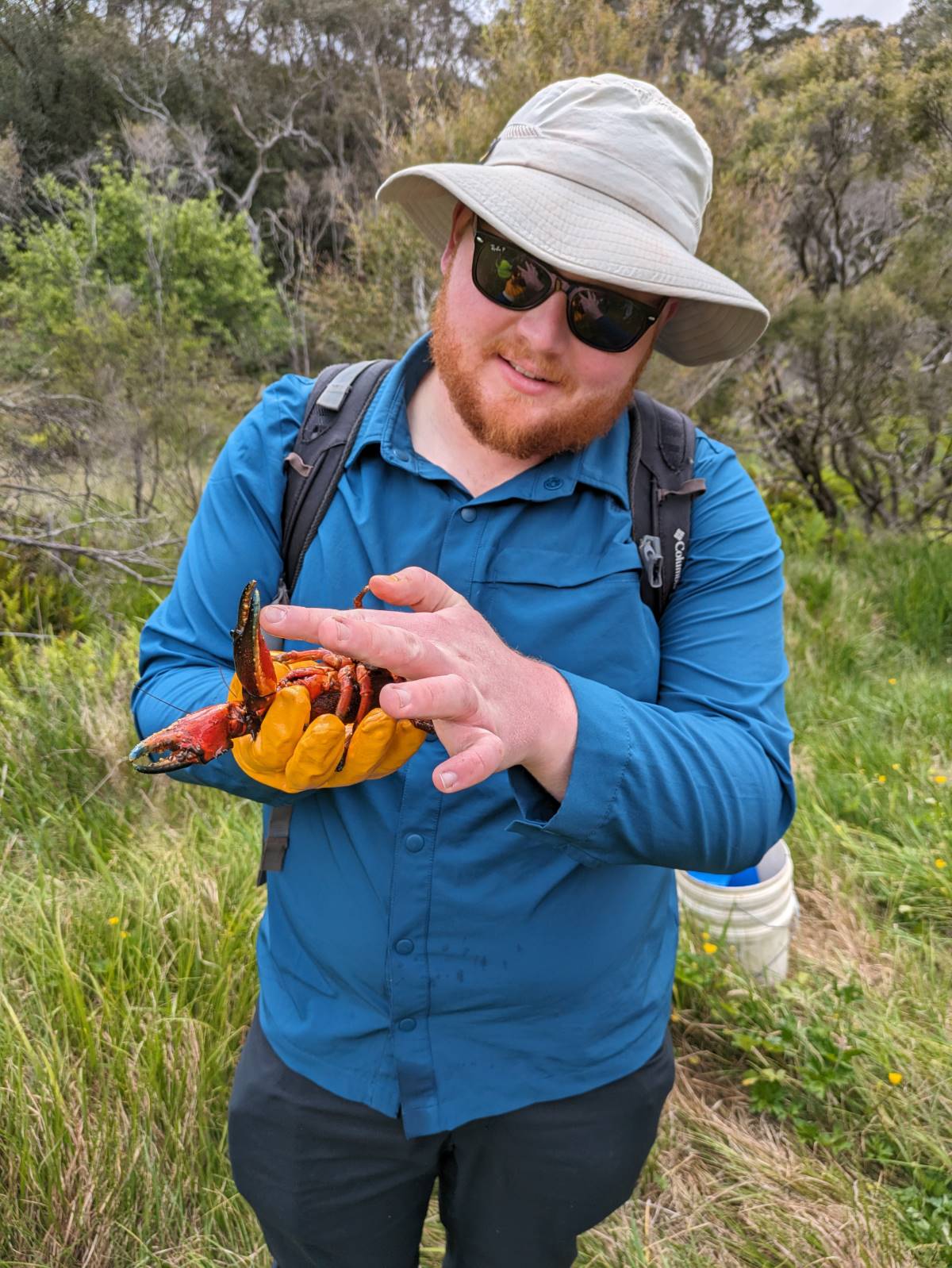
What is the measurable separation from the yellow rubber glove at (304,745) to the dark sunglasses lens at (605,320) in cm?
82

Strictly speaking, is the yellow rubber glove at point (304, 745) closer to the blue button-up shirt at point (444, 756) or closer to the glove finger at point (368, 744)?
the glove finger at point (368, 744)

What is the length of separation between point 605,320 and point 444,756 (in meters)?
0.86

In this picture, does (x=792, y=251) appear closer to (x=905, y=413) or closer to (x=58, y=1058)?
(x=905, y=413)

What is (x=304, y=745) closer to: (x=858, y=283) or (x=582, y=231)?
(x=582, y=231)

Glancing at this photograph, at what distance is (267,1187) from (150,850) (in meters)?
1.79

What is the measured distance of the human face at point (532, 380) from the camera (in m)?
1.46

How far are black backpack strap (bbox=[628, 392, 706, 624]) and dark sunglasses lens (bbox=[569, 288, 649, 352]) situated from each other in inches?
7.0

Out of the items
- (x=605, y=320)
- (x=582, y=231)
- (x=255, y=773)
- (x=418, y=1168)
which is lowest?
(x=418, y=1168)

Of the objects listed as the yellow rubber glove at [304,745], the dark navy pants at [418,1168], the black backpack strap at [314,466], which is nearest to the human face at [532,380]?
the black backpack strap at [314,466]

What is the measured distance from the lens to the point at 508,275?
147cm

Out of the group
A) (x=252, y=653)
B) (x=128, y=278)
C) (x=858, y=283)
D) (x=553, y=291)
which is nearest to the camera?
(x=252, y=653)

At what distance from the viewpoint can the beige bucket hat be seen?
4.56 ft

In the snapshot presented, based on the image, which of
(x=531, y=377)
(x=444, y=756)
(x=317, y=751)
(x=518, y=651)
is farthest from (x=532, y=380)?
(x=317, y=751)

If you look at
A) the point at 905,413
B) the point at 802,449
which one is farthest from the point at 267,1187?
the point at 802,449
